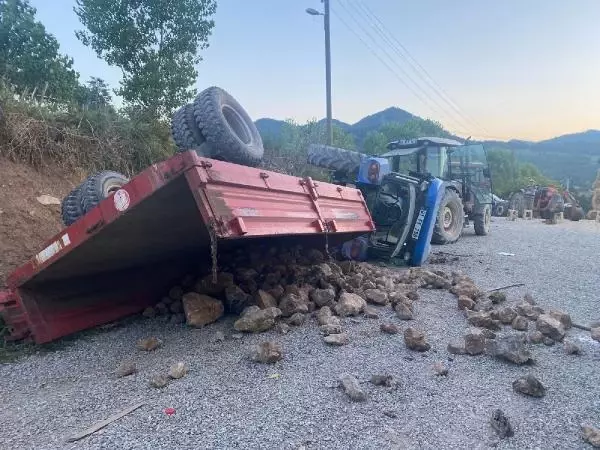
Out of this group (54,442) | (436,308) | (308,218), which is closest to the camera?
(54,442)

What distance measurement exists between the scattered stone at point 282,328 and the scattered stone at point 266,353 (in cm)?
44

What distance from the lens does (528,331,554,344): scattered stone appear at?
10.9 ft

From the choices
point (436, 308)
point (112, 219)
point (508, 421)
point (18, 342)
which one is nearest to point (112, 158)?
point (18, 342)

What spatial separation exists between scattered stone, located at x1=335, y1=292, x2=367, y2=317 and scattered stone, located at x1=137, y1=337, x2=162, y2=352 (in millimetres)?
1493

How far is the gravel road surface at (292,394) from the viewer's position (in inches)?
85.4

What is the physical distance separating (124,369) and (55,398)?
406 millimetres

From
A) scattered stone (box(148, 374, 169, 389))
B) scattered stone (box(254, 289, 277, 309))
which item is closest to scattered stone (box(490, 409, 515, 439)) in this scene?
scattered stone (box(148, 374, 169, 389))

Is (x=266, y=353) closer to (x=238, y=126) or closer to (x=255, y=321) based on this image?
(x=255, y=321)

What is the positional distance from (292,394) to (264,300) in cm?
126

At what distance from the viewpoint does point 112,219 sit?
108 inches

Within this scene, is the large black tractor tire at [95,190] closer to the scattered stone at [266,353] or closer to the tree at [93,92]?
the scattered stone at [266,353]

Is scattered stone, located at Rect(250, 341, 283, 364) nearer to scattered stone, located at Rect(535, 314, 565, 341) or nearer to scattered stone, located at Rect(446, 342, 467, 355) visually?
scattered stone, located at Rect(446, 342, 467, 355)

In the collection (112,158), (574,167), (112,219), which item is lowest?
(574,167)

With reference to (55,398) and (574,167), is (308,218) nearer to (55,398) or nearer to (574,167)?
(55,398)
